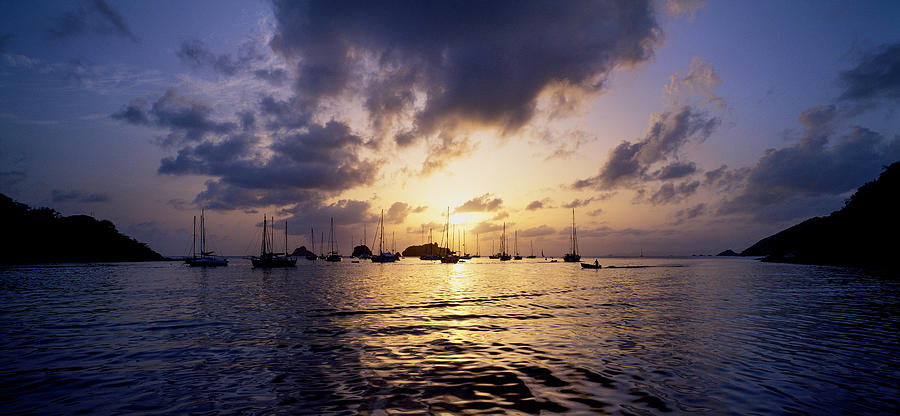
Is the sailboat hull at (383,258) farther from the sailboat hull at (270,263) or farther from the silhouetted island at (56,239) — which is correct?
the silhouetted island at (56,239)

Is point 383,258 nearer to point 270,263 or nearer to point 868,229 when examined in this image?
point 270,263

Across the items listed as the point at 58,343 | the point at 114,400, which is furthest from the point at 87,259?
the point at 114,400

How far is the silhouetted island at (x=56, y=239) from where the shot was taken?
120938 millimetres

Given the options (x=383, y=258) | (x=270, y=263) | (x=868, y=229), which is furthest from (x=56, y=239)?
(x=868, y=229)

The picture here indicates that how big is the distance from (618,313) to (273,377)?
22855mm

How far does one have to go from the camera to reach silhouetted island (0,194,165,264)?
4761 inches

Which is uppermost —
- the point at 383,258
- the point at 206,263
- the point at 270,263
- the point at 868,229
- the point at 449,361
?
the point at 868,229

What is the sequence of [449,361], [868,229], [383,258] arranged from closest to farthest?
[449,361] < [868,229] < [383,258]

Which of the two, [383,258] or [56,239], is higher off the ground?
[56,239]

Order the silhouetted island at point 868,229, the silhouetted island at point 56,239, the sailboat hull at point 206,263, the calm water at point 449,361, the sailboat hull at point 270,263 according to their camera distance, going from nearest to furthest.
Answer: the calm water at point 449,361 < the silhouetted island at point 868,229 < the sailboat hull at point 270,263 < the sailboat hull at point 206,263 < the silhouetted island at point 56,239

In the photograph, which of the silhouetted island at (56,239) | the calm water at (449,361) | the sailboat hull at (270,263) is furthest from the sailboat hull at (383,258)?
the calm water at (449,361)

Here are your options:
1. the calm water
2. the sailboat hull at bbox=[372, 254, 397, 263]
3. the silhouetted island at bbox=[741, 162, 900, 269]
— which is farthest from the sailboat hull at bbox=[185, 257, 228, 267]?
the silhouetted island at bbox=[741, 162, 900, 269]

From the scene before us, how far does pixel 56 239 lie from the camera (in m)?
138

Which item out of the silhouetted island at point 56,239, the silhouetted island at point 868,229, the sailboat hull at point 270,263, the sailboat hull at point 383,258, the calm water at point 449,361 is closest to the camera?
the calm water at point 449,361
